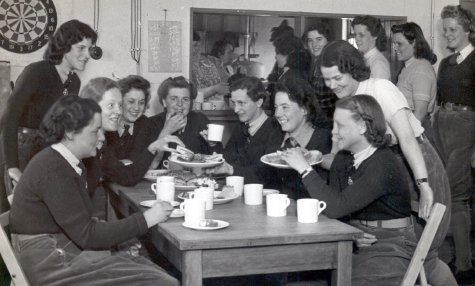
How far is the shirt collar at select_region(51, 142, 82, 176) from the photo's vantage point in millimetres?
2367

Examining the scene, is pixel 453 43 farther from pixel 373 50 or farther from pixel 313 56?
pixel 313 56

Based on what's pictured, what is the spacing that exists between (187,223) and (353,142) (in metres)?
0.79

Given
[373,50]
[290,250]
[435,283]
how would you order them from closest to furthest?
1. [290,250]
2. [435,283]
3. [373,50]

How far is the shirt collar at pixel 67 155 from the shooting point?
7.76 ft

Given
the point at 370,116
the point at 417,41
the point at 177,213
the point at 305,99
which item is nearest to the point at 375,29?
the point at 417,41

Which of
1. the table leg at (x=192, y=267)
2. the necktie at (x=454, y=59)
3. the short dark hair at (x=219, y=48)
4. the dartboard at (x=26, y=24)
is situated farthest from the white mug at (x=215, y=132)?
the dartboard at (x=26, y=24)

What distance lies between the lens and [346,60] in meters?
3.04

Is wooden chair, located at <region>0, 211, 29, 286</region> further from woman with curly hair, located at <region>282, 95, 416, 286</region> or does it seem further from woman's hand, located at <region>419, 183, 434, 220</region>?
woman's hand, located at <region>419, 183, 434, 220</region>

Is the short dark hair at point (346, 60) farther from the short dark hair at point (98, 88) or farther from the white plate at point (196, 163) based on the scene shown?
the short dark hair at point (98, 88)

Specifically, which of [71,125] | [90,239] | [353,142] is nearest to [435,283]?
[353,142]

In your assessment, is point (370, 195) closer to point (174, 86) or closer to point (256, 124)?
point (256, 124)

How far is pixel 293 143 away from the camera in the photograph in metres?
3.47

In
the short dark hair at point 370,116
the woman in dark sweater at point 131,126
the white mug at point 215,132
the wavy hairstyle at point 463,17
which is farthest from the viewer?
→ the wavy hairstyle at point 463,17

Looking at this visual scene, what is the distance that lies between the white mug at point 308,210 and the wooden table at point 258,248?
3 cm
